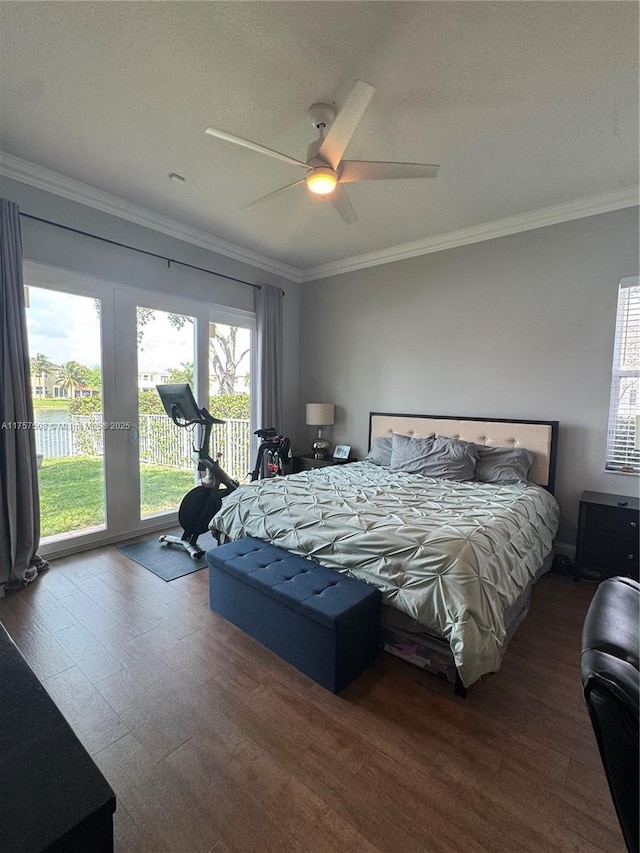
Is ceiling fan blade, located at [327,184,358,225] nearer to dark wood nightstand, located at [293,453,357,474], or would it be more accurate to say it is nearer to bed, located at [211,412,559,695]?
bed, located at [211,412,559,695]

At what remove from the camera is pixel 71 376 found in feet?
10.8

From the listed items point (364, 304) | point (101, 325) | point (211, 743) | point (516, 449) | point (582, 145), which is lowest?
point (211, 743)

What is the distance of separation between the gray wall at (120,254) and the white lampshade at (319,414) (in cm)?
45

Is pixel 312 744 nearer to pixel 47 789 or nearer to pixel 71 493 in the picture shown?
pixel 47 789

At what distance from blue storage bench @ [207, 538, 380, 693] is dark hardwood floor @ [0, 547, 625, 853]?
9cm

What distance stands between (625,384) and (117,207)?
4.56 m

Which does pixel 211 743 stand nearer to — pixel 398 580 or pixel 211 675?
pixel 211 675

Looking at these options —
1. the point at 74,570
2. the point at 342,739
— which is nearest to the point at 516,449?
the point at 342,739

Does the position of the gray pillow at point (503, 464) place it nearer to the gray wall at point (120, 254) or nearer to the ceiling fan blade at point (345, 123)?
the gray wall at point (120, 254)

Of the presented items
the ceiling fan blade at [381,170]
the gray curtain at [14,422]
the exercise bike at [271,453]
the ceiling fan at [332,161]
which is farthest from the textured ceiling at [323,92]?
the exercise bike at [271,453]

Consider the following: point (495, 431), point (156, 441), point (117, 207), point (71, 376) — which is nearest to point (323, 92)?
point (117, 207)

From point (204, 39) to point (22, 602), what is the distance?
3.42 metres

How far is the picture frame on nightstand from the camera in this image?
15.5 ft

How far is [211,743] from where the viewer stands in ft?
5.15
